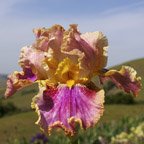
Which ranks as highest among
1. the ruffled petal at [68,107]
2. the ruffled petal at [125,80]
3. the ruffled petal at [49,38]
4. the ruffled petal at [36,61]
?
the ruffled petal at [49,38]

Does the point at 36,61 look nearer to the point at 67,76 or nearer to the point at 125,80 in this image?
the point at 67,76

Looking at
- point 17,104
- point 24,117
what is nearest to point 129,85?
point 24,117

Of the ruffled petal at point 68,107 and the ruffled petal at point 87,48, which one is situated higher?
the ruffled petal at point 87,48

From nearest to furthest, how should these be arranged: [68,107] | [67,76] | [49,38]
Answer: [68,107], [67,76], [49,38]

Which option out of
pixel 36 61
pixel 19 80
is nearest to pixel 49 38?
pixel 36 61

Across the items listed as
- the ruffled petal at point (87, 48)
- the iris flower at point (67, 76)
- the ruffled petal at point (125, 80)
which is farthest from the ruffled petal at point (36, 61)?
the ruffled petal at point (125, 80)

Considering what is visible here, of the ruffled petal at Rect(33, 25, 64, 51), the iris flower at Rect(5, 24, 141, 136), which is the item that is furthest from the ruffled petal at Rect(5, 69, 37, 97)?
the ruffled petal at Rect(33, 25, 64, 51)

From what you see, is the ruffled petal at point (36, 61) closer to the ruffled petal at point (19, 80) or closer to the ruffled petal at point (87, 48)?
the ruffled petal at point (19, 80)
